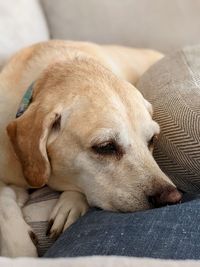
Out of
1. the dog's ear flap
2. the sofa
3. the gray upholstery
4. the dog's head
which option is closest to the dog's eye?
the dog's head

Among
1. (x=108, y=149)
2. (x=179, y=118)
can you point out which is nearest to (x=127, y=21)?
(x=179, y=118)

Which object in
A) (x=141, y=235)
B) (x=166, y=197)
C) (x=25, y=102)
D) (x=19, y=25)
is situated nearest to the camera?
(x=141, y=235)

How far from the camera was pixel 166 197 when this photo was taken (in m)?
1.32

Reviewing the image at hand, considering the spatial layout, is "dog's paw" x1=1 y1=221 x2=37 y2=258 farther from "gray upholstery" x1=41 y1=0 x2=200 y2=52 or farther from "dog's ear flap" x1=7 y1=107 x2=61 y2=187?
"gray upholstery" x1=41 y1=0 x2=200 y2=52

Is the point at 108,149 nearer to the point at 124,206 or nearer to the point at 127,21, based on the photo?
the point at 124,206

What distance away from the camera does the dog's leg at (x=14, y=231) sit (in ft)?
4.35

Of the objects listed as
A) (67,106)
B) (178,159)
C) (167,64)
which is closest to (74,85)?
(67,106)

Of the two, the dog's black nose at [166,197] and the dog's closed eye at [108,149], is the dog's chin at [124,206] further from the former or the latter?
the dog's closed eye at [108,149]

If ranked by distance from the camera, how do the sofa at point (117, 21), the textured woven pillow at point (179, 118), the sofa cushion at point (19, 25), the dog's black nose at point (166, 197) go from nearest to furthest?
1. the dog's black nose at point (166, 197)
2. the textured woven pillow at point (179, 118)
3. the sofa cushion at point (19, 25)
4. the sofa at point (117, 21)

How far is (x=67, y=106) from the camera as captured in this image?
4.63 ft

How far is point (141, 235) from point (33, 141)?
0.44 metres

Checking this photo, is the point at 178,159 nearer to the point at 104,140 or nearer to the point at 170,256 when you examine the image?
the point at 104,140

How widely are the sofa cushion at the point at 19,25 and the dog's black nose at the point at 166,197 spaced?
957 millimetres

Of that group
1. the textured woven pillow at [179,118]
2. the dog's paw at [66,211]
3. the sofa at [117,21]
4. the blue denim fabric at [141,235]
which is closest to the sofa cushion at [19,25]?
the sofa at [117,21]
